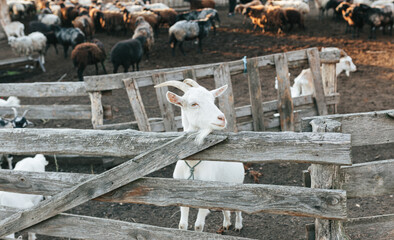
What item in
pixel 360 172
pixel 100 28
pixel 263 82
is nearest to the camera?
pixel 360 172

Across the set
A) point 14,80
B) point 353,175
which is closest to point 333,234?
point 353,175

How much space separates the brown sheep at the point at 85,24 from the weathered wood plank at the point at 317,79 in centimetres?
1356

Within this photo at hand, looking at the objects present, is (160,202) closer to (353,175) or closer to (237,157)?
(237,157)

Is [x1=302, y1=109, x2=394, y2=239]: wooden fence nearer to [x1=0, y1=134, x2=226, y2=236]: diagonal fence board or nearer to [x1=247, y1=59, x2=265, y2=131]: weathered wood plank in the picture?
[x1=0, y1=134, x2=226, y2=236]: diagonal fence board

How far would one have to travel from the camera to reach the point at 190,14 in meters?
20.1

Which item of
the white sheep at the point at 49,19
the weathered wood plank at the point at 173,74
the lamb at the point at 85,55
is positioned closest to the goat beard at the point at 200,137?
the weathered wood plank at the point at 173,74

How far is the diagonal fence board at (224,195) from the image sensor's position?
3.12m

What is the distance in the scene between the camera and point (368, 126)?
3539 mm

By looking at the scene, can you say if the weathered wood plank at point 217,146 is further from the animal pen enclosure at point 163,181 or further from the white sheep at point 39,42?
the white sheep at point 39,42

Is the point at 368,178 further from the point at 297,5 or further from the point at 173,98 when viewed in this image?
the point at 297,5

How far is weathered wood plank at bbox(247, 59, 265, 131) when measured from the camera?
782cm

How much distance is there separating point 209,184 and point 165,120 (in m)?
4.36

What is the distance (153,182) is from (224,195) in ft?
1.84

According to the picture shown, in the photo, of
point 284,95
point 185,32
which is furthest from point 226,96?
point 185,32
